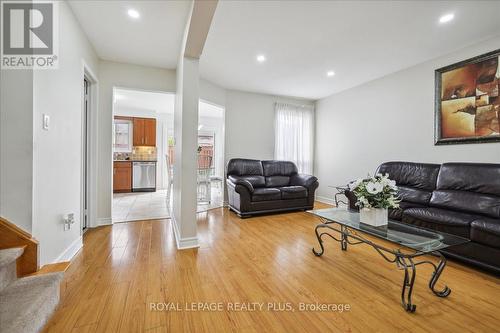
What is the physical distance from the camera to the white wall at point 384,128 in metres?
3.27

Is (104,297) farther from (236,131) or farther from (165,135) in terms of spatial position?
(165,135)

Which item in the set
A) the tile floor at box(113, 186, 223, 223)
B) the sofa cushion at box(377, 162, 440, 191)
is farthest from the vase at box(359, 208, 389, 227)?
the tile floor at box(113, 186, 223, 223)

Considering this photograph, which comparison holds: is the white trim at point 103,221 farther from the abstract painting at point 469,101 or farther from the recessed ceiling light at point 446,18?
the abstract painting at point 469,101

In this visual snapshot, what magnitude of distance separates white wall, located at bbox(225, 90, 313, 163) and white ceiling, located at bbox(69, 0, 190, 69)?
75.9 inches

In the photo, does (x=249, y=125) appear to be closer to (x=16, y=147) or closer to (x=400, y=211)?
(x=400, y=211)

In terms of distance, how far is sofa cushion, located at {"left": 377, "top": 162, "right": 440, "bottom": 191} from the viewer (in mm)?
3248

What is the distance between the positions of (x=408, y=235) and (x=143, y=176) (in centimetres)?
695

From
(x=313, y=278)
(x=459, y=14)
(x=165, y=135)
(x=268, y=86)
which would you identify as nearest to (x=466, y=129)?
(x=459, y=14)

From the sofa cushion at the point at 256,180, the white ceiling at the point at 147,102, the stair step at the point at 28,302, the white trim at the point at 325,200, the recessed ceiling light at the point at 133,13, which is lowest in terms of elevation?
the white trim at the point at 325,200

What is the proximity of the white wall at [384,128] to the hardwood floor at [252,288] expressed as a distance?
1.91m

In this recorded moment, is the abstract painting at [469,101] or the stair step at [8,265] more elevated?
the abstract painting at [469,101]

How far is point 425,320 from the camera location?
1496 millimetres

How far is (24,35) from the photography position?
5.25ft

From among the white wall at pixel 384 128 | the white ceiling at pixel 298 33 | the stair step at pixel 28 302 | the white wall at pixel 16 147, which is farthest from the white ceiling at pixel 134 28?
the white wall at pixel 384 128
